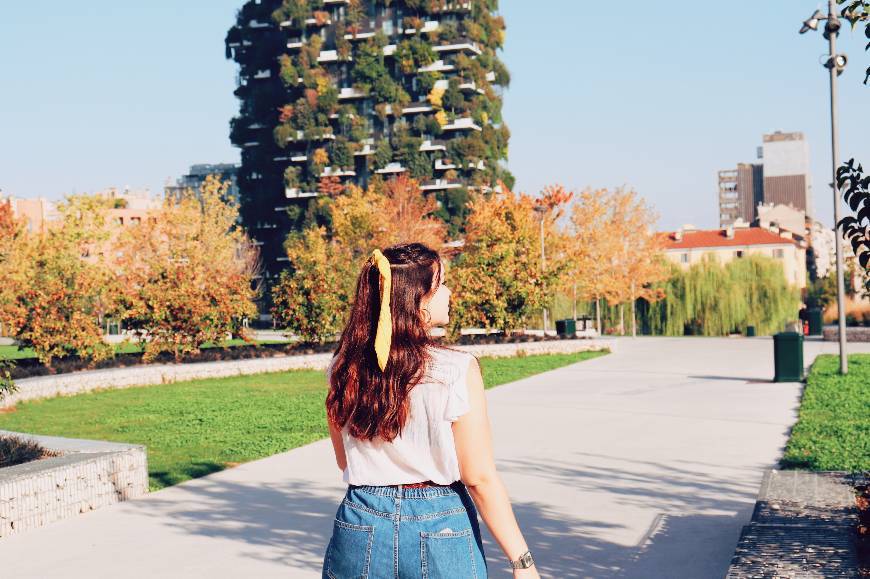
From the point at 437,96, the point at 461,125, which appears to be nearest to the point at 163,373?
the point at 461,125

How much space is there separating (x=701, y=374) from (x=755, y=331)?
2487cm

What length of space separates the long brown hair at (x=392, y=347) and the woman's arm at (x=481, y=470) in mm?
167

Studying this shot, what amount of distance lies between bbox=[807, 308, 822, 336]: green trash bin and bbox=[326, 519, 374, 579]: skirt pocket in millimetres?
36114

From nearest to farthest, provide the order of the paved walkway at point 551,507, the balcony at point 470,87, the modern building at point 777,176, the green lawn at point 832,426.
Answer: the paved walkway at point 551,507
the green lawn at point 832,426
the balcony at point 470,87
the modern building at point 777,176

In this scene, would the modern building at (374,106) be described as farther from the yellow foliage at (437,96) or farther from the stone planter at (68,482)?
the stone planter at (68,482)

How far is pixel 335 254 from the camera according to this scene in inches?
1082

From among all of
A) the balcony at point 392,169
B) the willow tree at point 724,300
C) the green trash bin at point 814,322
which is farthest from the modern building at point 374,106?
the green trash bin at point 814,322

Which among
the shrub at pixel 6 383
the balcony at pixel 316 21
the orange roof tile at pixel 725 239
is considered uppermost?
the balcony at pixel 316 21

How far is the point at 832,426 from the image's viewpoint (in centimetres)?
1220

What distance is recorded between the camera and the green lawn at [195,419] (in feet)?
36.5

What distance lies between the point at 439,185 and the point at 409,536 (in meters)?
73.5

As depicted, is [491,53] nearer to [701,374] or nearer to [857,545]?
[701,374]

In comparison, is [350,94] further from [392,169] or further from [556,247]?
[556,247]

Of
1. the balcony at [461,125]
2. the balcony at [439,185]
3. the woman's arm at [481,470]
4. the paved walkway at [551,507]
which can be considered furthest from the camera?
the balcony at [461,125]
